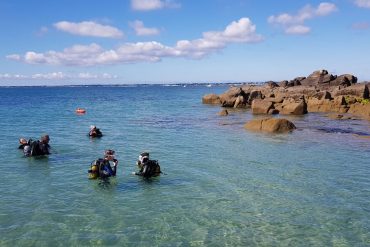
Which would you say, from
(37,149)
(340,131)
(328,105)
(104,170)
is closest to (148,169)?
(104,170)

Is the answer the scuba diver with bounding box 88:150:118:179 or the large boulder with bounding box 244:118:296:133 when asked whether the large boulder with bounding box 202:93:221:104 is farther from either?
the scuba diver with bounding box 88:150:118:179

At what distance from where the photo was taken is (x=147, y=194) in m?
18.7

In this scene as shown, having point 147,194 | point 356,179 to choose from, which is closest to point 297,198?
point 356,179

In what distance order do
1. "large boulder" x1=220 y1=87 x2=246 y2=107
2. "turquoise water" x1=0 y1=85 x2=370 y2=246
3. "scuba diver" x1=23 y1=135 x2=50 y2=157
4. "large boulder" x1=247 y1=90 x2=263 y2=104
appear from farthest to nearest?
"large boulder" x1=247 y1=90 x2=263 y2=104
"large boulder" x1=220 y1=87 x2=246 y2=107
"scuba diver" x1=23 y1=135 x2=50 y2=157
"turquoise water" x1=0 y1=85 x2=370 y2=246

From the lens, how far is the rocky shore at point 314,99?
5731 cm

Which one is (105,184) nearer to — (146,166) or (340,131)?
(146,166)

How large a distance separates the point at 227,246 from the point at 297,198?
6.41 metres

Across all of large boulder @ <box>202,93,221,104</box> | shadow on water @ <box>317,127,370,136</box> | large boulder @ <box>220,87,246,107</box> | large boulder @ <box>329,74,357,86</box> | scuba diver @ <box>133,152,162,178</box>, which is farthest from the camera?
large boulder @ <box>202,93,221,104</box>

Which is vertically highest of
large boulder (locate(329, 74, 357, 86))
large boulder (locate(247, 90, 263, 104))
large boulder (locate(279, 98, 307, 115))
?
large boulder (locate(329, 74, 357, 86))

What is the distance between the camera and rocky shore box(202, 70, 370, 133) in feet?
188

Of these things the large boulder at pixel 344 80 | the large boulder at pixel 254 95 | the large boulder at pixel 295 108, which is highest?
the large boulder at pixel 344 80

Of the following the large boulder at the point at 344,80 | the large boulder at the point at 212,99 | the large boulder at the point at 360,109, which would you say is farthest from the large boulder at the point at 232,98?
the large boulder at the point at 360,109

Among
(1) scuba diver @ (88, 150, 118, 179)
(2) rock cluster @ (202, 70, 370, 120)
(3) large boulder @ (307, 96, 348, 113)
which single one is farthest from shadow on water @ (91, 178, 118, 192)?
(3) large boulder @ (307, 96, 348, 113)

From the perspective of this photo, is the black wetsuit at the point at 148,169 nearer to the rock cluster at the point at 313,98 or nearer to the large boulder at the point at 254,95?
the rock cluster at the point at 313,98
